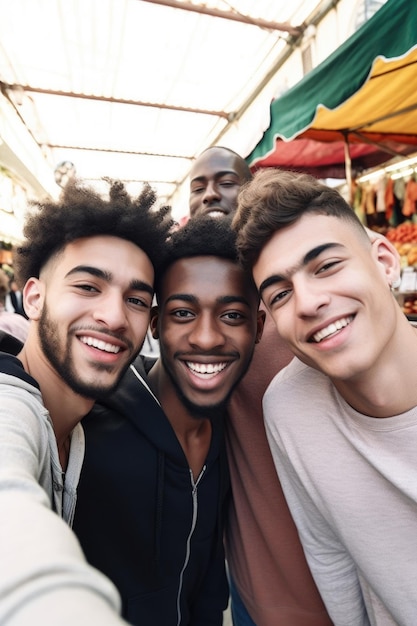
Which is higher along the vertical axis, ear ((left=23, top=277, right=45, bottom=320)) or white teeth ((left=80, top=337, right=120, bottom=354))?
ear ((left=23, top=277, right=45, bottom=320))

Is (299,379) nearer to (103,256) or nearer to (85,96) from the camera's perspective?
(103,256)

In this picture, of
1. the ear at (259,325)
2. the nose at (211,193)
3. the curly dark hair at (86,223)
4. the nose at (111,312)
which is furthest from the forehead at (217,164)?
the nose at (111,312)

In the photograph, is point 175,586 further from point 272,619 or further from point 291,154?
point 291,154

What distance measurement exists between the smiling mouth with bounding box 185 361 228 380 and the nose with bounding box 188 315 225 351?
0.07 metres

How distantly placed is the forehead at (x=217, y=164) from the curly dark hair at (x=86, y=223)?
121cm

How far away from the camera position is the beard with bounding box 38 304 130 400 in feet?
3.89

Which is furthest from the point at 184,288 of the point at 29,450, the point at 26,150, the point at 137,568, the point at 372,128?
the point at 26,150

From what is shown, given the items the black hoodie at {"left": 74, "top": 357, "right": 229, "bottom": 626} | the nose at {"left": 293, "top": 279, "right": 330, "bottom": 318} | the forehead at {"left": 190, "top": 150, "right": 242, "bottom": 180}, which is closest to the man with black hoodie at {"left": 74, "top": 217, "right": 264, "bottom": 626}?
the black hoodie at {"left": 74, "top": 357, "right": 229, "bottom": 626}

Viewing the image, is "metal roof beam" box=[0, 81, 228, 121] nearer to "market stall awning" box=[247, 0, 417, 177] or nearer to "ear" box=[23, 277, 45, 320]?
"market stall awning" box=[247, 0, 417, 177]

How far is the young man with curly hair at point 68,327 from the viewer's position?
2.60ft

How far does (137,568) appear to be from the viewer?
1.33 m

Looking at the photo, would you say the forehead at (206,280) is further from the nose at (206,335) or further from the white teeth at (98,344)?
the white teeth at (98,344)

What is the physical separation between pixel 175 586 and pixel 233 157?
2.50 m

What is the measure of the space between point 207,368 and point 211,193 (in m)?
1.54
